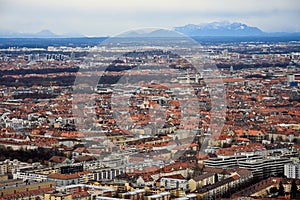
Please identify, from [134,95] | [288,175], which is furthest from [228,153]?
[134,95]

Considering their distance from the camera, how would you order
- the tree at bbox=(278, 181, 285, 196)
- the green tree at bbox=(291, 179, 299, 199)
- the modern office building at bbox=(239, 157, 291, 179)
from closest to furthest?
1. the green tree at bbox=(291, 179, 299, 199)
2. the tree at bbox=(278, 181, 285, 196)
3. the modern office building at bbox=(239, 157, 291, 179)

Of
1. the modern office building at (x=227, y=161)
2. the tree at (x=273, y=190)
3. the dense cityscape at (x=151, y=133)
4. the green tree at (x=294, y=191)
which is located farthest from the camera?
the modern office building at (x=227, y=161)

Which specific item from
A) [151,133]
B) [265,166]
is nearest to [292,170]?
[265,166]

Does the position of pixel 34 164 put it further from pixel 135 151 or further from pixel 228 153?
pixel 228 153

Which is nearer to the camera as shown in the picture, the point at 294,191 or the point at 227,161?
the point at 294,191

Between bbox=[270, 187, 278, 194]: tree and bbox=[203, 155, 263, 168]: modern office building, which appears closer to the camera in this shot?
bbox=[270, 187, 278, 194]: tree

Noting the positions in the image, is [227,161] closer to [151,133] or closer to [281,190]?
[281,190]

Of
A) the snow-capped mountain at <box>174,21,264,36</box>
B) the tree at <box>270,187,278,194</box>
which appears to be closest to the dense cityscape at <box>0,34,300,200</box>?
the tree at <box>270,187,278,194</box>

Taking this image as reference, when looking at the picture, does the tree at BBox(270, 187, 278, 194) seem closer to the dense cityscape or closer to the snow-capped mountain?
the dense cityscape

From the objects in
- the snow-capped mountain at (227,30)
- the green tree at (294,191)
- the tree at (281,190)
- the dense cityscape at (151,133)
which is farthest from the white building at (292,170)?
the snow-capped mountain at (227,30)

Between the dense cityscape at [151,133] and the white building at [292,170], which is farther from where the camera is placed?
the white building at [292,170]

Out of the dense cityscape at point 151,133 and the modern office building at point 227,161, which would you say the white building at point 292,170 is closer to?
the dense cityscape at point 151,133
